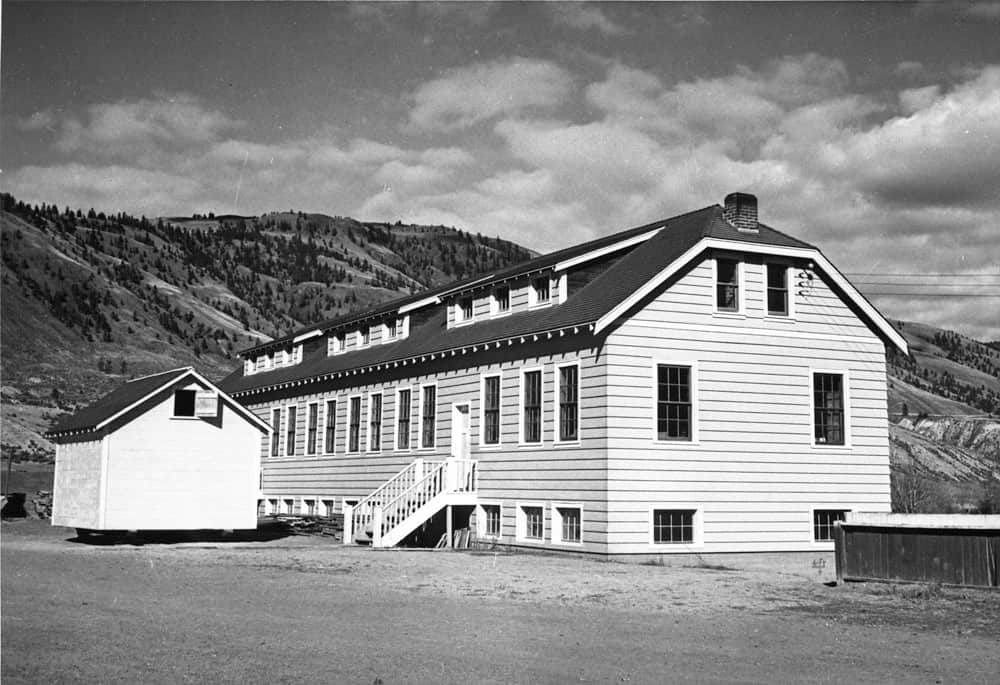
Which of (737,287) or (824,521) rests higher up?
(737,287)

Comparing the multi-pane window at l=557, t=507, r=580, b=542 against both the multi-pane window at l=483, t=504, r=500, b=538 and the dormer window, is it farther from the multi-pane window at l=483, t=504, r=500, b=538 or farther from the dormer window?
the dormer window

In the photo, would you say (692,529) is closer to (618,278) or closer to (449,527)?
(618,278)

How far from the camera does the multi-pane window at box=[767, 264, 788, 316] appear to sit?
26.3 meters

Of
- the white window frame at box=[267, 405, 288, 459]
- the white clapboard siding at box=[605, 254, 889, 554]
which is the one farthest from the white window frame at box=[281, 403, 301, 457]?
the white clapboard siding at box=[605, 254, 889, 554]

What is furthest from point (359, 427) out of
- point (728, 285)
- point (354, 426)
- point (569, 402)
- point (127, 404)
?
point (728, 285)

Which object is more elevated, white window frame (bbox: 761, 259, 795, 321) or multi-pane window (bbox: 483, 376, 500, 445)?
white window frame (bbox: 761, 259, 795, 321)

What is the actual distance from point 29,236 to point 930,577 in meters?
115

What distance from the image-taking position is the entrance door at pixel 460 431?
29.1 m

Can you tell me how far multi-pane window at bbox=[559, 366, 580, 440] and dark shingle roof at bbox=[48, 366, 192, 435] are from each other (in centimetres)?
1030

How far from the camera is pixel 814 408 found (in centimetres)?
2642

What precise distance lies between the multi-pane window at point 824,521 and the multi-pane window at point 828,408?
1633 mm

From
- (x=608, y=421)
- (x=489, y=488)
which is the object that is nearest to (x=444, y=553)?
(x=489, y=488)

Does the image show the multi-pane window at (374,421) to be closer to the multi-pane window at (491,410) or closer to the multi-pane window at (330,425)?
the multi-pane window at (330,425)

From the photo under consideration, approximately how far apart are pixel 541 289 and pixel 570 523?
615cm
